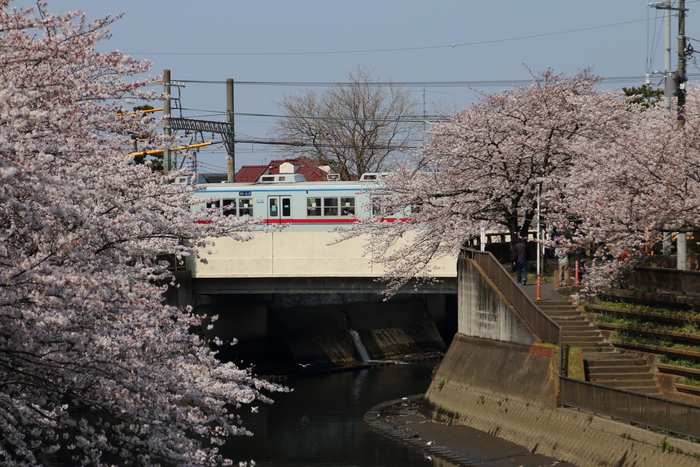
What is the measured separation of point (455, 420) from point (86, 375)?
15.4 m

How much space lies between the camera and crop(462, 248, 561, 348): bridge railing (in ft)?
67.1

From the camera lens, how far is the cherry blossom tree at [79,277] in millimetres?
7809

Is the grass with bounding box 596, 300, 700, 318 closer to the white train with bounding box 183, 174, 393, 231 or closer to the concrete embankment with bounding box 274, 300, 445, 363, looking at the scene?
the white train with bounding box 183, 174, 393, 231

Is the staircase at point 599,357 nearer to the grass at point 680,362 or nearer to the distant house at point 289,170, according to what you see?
the grass at point 680,362

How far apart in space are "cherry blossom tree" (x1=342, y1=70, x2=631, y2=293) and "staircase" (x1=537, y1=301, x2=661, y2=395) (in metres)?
4.33

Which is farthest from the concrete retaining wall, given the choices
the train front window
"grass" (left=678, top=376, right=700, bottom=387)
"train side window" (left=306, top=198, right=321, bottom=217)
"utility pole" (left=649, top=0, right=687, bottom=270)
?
the train front window

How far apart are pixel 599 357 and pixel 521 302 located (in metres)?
2.45

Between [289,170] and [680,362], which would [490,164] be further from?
[289,170]

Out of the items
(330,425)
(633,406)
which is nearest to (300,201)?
(330,425)

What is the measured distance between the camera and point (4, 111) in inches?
307

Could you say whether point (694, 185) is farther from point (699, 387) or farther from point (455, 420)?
point (455, 420)

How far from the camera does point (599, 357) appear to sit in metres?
20.9

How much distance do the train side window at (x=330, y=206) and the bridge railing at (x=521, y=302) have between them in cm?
1089

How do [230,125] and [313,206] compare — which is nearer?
[313,206]
